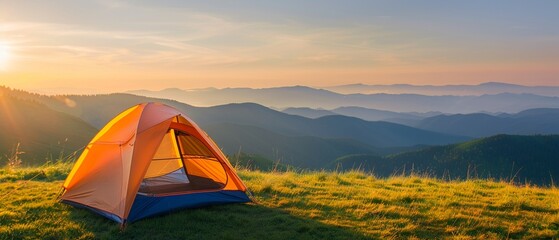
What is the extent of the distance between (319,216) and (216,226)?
7.93 feet

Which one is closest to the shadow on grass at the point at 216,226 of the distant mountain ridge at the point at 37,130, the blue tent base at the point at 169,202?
the blue tent base at the point at 169,202

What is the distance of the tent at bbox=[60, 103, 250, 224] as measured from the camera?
9047mm

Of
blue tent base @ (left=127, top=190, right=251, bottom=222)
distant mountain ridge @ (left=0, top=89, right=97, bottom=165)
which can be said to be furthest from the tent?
distant mountain ridge @ (left=0, top=89, right=97, bottom=165)

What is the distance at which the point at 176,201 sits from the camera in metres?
9.46

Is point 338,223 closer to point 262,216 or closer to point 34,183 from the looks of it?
point 262,216

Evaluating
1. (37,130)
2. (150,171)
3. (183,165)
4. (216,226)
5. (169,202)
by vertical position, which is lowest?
(37,130)

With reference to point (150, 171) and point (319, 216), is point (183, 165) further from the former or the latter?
→ point (319, 216)

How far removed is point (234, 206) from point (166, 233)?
233 cm

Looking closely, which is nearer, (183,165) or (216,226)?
(216,226)

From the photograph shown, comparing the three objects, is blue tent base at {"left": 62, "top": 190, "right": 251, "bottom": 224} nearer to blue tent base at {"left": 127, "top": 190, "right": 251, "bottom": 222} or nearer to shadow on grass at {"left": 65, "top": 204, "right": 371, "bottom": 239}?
blue tent base at {"left": 127, "top": 190, "right": 251, "bottom": 222}

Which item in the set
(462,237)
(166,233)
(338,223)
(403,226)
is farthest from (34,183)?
(462,237)

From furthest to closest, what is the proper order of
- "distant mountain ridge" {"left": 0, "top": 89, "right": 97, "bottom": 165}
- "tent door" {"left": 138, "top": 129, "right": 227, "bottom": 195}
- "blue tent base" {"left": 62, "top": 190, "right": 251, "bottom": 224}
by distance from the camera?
"distant mountain ridge" {"left": 0, "top": 89, "right": 97, "bottom": 165}
"tent door" {"left": 138, "top": 129, "right": 227, "bottom": 195}
"blue tent base" {"left": 62, "top": 190, "right": 251, "bottom": 224}

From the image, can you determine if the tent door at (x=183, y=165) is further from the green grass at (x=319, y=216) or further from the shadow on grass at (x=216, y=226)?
the shadow on grass at (x=216, y=226)

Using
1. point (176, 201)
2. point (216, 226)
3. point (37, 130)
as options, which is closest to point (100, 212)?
point (176, 201)
